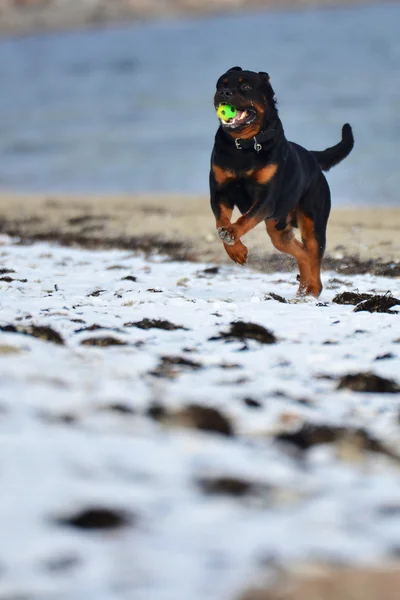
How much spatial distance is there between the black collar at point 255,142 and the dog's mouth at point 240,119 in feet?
0.36

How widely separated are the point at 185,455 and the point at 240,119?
3.43m

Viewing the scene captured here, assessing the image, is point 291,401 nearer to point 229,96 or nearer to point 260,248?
point 229,96

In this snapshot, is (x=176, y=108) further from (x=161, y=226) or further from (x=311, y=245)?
(x=311, y=245)

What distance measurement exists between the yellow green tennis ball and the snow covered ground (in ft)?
5.17

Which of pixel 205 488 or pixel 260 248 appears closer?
pixel 205 488

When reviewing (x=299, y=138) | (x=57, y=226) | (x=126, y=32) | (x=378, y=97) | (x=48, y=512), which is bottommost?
(x=48, y=512)

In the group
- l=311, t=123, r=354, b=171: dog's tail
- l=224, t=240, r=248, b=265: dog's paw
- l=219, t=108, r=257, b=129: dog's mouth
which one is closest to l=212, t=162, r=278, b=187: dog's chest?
l=219, t=108, r=257, b=129: dog's mouth

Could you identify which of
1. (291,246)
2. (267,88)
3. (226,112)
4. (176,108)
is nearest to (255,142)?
(226,112)

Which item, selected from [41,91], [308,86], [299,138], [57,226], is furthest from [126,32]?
[57,226]

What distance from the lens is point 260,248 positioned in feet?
31.2

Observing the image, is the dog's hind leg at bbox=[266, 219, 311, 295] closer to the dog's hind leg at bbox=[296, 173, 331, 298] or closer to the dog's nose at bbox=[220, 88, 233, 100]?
the dog's hind leg at bbox=[296, 173, 331, 298]

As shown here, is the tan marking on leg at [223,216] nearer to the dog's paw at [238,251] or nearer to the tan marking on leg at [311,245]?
the dog's paw at [238,251]

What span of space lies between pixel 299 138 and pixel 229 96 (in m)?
14.0

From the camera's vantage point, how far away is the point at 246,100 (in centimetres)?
578
